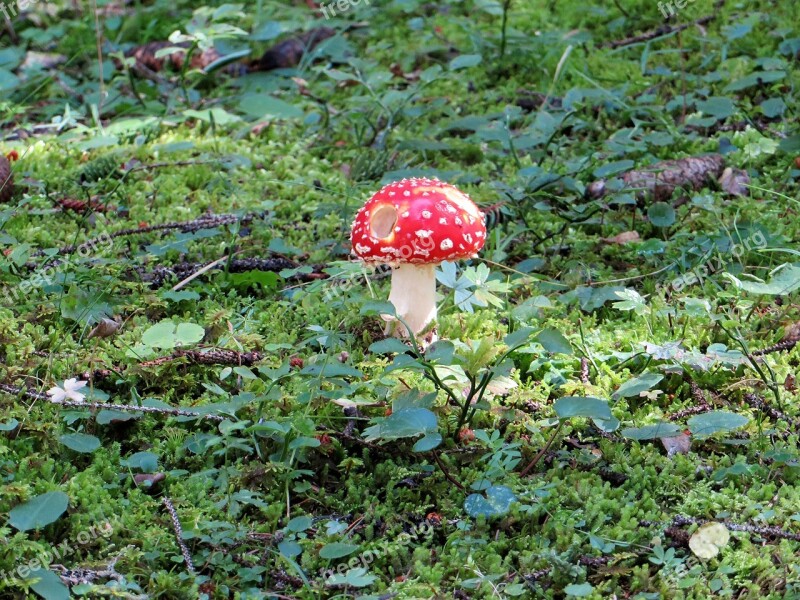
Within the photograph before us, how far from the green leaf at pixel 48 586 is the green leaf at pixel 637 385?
1.85 m

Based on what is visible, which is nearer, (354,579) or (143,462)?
(354,579)

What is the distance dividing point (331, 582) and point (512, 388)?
112 cm

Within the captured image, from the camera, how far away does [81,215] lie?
4.62 metres

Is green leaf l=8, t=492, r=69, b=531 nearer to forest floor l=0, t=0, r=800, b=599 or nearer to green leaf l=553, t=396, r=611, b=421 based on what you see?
forest floor l=0, t=0, r=800, b=599

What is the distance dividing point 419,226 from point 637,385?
96cm

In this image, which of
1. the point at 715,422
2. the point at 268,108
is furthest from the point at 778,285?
the point at 268,108

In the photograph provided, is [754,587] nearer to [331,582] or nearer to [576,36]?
[331,582]

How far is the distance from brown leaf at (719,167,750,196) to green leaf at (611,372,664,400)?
6.31 feet

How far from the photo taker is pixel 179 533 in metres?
2.64

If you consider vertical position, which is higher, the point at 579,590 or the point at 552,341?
the point at 552,341

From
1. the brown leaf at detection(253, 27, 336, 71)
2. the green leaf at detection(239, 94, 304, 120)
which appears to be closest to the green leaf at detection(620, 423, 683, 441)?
the green leaf at detection(239, 94, 304, 120)

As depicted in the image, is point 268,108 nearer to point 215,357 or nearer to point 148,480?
point 215,357

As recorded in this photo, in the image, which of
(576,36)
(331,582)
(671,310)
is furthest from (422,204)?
(576,36)

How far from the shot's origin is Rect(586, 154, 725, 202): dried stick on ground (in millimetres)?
4668
